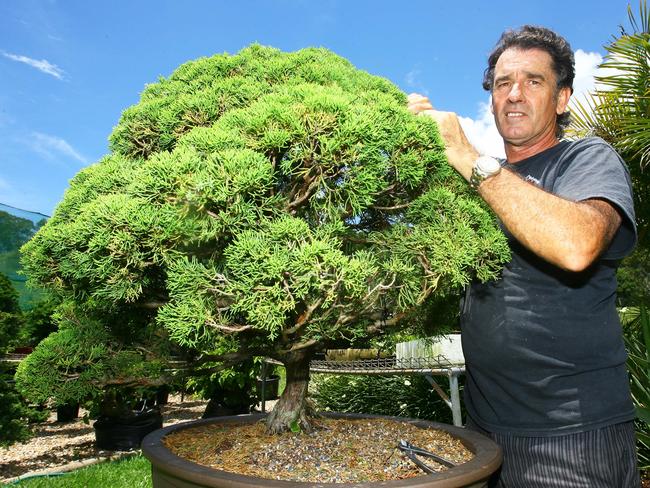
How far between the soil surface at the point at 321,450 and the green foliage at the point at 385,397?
356 centimetres

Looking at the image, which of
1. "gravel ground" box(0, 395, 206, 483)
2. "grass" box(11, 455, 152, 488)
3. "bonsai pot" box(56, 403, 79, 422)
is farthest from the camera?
"bonsai pot" box(56, 403, 79, 422)

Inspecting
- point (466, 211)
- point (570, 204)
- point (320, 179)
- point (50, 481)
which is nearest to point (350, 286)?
point (320, 179)

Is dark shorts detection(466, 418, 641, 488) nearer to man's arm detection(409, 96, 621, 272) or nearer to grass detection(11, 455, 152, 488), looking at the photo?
man's arm detection(409, 96, 621, 272)

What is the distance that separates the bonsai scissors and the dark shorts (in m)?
0.23

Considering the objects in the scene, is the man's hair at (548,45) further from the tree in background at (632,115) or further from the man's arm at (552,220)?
the tree in background at (632,115)

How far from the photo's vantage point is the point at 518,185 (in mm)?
1246

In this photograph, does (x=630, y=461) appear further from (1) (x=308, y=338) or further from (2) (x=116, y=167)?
(2) (x=116, y=167)

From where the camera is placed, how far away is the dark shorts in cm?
140

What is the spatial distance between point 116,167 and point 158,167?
1.49 feet

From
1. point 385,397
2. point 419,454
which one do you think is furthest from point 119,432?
point 419,454

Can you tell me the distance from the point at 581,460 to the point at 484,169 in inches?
30.3

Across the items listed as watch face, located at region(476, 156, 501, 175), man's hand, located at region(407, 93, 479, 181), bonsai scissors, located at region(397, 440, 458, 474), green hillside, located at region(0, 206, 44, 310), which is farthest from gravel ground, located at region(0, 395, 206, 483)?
watch face, located at region(476, 156, 501, 175)

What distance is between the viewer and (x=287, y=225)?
1.20 metres

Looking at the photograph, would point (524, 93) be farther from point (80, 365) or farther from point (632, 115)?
point (632, 115)
